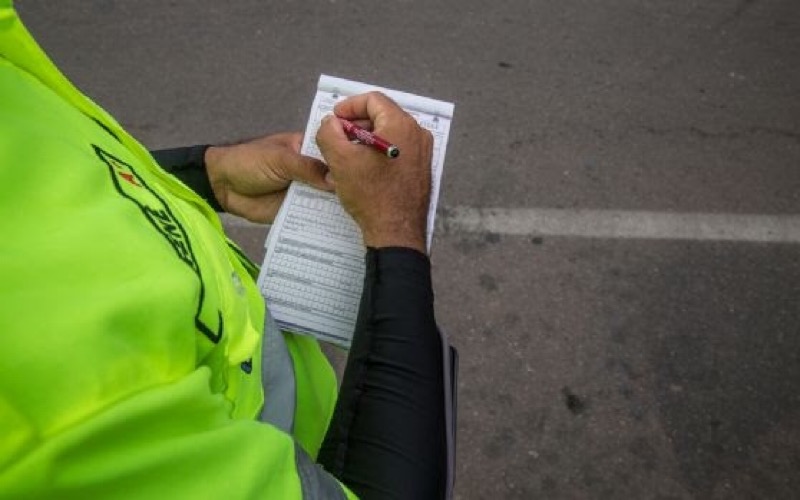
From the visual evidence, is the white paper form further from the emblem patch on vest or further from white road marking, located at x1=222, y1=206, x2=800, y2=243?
white road marking, located at x1=222, y1=206, x2=800, y2=243

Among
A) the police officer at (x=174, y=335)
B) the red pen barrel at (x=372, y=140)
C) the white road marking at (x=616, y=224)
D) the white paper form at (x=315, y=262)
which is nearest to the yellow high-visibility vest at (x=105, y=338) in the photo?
the police officer at (x=174, y=335)

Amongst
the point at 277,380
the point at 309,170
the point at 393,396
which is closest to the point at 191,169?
the point at 309,170

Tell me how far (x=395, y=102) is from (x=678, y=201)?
1.80 m

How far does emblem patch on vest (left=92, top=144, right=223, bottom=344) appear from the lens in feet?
2.68

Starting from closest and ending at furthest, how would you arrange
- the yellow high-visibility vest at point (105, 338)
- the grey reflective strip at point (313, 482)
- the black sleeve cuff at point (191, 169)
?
1. the yellow high-visibility vest at point (105, 338)
2. the grey reflective strip at point (313, 482)
3. the black sleeve cuff at point (191, 169)

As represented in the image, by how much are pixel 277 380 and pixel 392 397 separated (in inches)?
7.5

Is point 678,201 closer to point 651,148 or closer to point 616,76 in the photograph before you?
point 651,148

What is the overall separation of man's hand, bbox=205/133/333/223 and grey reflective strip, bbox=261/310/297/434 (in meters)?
0.34

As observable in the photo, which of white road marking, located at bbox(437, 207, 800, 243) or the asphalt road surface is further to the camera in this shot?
white road marking, located at bbox(437, 207, 800, 243)

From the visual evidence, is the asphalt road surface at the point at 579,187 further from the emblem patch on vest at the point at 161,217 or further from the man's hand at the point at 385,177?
the emblem patch on vest at the point at 161,217

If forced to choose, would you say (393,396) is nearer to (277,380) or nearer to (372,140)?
(277,380)

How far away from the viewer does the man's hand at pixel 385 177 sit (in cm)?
127

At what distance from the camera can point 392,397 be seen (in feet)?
3.66

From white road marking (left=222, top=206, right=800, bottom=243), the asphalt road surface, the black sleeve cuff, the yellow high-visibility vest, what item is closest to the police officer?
the yellow high-visibility vest
